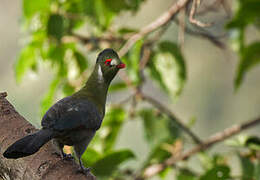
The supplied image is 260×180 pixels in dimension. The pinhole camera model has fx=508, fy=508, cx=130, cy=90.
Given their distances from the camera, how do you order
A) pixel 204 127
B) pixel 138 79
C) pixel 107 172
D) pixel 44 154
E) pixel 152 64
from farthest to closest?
1. pixel 204 127
2. pixel 152 64
3. pixel 138 79
4. pixel 107 172
5. pixel 44 154

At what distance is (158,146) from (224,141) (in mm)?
581

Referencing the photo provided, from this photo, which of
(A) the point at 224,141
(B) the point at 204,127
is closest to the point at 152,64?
(A) the point at 224,141

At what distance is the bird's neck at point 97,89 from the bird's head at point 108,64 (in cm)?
1

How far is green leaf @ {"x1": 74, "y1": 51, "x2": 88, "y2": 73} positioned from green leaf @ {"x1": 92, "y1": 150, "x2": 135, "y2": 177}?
3.50ft

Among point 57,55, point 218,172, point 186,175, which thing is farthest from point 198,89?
point 218,172

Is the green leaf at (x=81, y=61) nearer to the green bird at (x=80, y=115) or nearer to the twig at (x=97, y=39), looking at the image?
the twig at (x=97, y=39)

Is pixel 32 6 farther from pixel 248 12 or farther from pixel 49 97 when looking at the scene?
pixel 248 12

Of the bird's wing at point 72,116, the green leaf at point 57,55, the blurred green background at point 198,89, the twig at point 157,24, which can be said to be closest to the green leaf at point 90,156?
the twig at point 157,24

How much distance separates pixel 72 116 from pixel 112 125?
1.99 m

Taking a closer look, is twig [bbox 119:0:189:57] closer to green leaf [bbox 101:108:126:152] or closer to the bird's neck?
green leaf [bbox 101:108:126:152]

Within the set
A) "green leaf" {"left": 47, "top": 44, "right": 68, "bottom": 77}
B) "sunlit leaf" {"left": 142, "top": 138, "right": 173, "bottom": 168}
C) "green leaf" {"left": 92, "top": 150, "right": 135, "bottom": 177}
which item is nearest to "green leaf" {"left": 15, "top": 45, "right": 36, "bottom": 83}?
"green leaf" {"left": 47, "top": 44, "right": 68, "bottom": 77}

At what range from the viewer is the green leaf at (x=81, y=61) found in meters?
4.48

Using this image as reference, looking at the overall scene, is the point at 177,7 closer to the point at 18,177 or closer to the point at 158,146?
the point at 158,146

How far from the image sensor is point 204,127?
26.5m
